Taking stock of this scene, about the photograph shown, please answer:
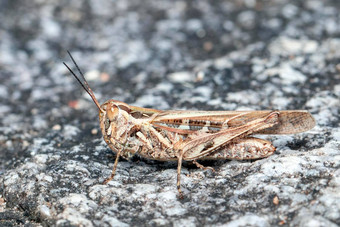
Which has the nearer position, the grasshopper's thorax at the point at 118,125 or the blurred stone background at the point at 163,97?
the blurred stone background at the point at 163,97

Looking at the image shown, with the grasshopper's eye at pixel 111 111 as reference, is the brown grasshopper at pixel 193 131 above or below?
below

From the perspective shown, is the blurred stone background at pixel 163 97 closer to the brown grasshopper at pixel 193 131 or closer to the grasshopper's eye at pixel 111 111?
the brown grasshopper at pixel 193 131

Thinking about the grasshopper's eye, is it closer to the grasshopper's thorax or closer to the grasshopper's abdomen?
the grasshopper's thorax

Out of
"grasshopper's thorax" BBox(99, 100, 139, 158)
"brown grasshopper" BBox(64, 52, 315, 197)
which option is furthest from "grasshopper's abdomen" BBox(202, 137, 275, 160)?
"grasshopper's thorax" BBox(99, 100, 139, 158)

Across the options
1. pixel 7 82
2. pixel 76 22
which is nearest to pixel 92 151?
pixel 7 82

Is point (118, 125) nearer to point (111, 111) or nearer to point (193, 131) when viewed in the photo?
point (111, 111)

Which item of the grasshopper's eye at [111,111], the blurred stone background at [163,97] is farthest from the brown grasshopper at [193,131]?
the blurred stone background at [163,97]
